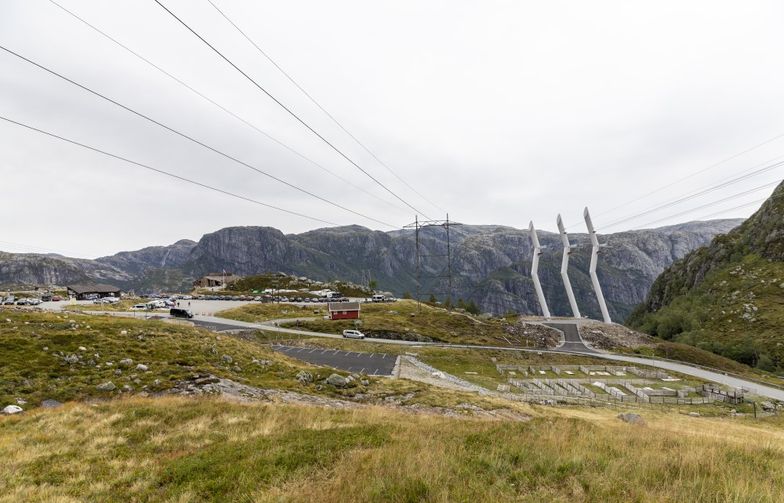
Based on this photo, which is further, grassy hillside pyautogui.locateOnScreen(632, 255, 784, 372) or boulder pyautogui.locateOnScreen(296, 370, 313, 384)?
grassy hillside pyautogui.locateOnScreen(632, 255, 784, 372)

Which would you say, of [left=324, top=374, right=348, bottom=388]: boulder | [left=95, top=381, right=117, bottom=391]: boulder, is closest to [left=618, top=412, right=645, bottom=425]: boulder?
[left=324, top=374, right=348, bottom=388]: boulder

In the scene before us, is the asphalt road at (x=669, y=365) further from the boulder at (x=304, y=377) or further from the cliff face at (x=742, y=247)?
the cliff face at (x=742, y=247)

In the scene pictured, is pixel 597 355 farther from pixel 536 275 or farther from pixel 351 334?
pixel 536 275

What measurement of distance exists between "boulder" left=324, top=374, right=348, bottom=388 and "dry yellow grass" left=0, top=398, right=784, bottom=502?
47.9 ft

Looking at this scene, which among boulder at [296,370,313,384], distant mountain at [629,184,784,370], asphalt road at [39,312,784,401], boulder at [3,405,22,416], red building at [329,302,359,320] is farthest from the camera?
distant mountain at [629,184,784,370]

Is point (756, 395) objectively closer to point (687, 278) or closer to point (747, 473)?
point (747, 473)

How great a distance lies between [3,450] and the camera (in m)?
13.8

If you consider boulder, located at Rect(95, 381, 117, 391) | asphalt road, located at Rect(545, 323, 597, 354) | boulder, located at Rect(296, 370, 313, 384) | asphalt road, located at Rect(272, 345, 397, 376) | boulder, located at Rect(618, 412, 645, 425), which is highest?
boulder, located at Rect(95, 381, 117, 391)

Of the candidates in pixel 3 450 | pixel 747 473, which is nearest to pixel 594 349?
pixel 747 473

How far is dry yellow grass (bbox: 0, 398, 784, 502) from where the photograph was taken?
906cm

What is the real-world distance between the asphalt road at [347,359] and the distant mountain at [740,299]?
103 m

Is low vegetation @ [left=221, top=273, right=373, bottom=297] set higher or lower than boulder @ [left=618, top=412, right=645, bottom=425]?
higher

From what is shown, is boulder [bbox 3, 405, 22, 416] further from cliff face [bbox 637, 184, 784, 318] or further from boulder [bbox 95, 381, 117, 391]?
cliff face [bbox 637, 184, 784, 318]

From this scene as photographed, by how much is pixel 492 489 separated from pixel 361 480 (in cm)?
350
